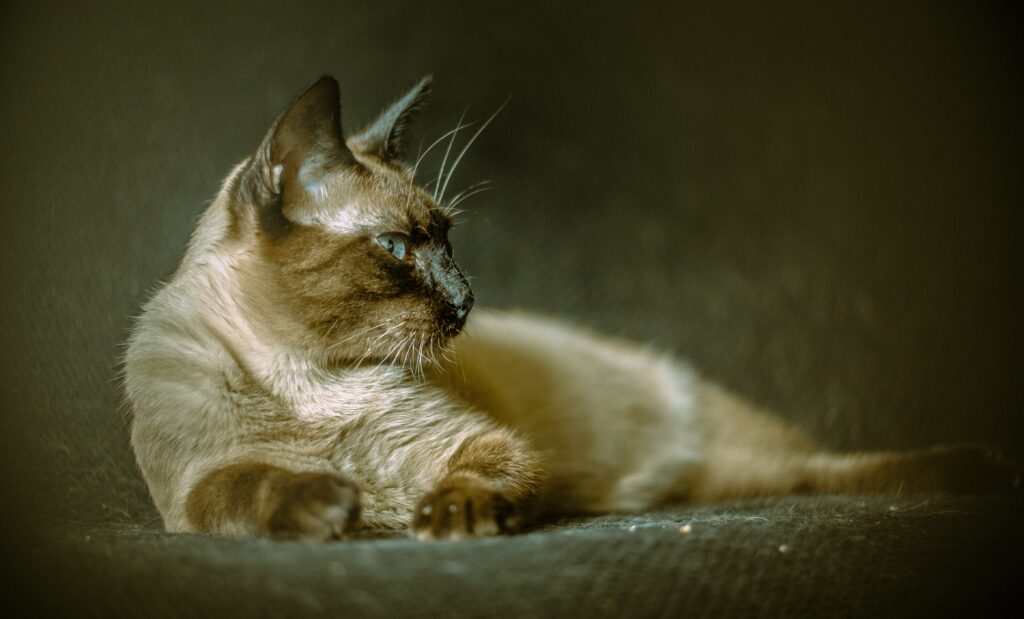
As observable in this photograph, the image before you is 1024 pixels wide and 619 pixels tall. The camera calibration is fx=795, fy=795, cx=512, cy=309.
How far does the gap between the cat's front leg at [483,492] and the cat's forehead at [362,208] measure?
0.36m

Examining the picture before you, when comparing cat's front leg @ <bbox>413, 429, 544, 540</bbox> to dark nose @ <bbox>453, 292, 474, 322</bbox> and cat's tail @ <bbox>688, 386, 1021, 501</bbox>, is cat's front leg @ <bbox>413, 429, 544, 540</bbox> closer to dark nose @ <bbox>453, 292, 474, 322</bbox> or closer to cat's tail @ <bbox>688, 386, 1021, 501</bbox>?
dark nose @ <bbox>453, 292, 474, 322</bbox>

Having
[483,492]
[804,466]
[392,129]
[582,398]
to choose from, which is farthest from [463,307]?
[804,466]

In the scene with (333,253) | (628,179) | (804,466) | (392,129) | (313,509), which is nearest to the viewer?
(313,509)

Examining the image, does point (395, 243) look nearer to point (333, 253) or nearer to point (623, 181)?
point (333, 253)

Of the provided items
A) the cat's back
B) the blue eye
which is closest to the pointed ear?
the blue eye

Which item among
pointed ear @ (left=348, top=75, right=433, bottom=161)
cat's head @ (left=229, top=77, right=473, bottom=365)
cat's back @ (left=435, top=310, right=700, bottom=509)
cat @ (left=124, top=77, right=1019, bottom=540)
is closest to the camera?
cat @ (left=124, top=77, right=1019, bottom=540)

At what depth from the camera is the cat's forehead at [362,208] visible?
48.2 inches

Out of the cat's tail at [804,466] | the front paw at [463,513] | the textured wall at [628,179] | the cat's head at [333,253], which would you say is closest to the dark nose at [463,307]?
the cat's head at [333,253]

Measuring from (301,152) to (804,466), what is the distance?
Result: 3.85ft

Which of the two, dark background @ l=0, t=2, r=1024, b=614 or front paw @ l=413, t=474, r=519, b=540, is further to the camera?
dark background @ l=0, t=2, r=1024, b=614

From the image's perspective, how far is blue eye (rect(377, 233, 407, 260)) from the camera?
1229mm

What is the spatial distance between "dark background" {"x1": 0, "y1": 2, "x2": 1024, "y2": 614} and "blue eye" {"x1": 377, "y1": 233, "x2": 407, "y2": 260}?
444 mm

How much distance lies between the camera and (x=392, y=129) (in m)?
1.44

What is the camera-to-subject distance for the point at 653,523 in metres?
1.16
